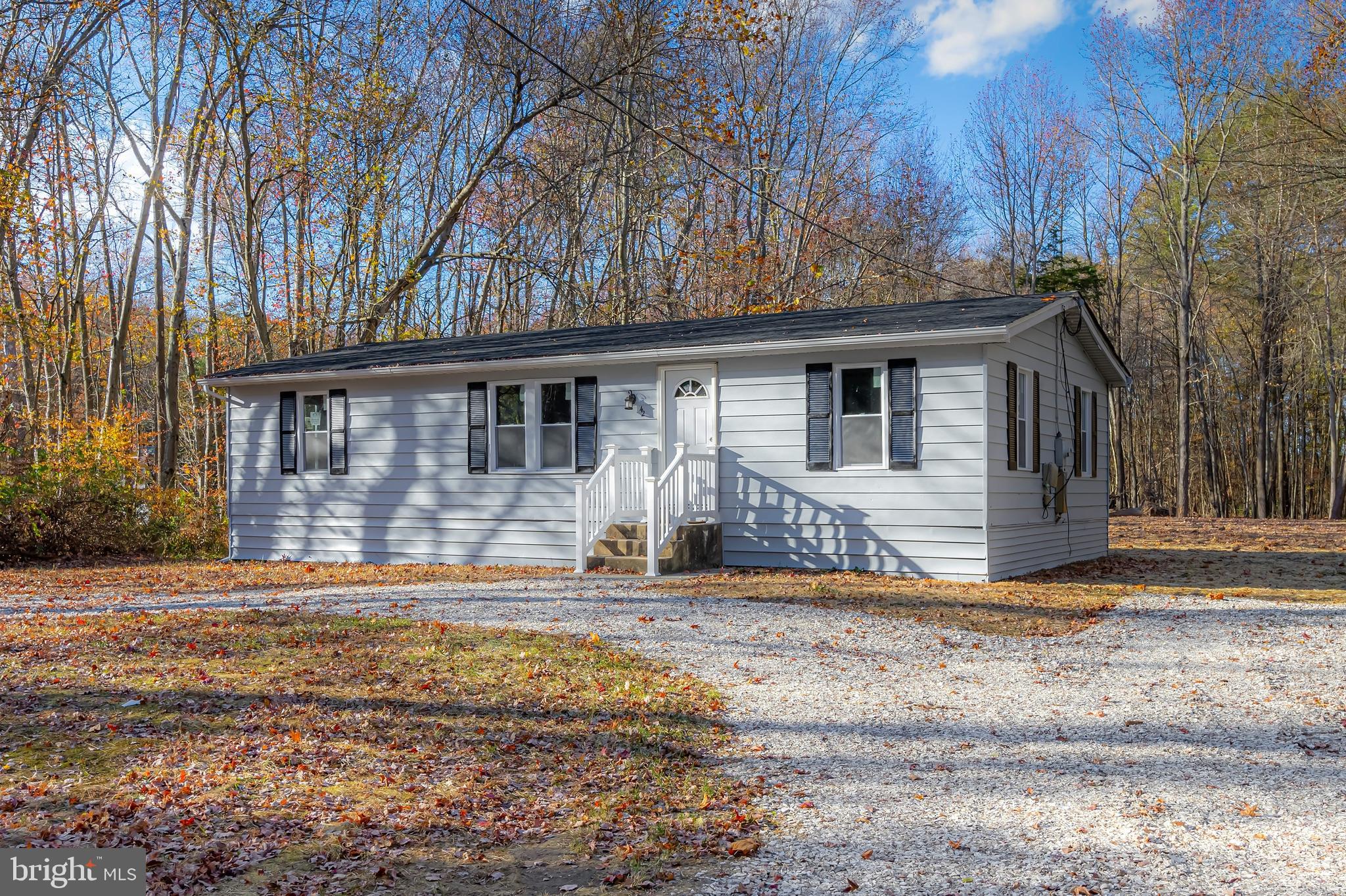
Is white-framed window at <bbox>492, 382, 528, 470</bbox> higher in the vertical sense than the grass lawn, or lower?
higher

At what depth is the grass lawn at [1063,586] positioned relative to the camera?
982 centimetres

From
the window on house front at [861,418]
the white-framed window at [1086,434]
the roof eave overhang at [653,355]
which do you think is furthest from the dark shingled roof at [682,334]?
the white-framed window at [1086,434]

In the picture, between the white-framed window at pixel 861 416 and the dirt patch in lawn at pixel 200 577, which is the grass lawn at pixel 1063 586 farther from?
the dirt patch in lawn at pixel 200 577

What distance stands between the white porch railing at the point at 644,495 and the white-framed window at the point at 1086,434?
611 centimetres

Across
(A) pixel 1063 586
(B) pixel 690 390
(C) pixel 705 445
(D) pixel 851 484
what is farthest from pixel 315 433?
(A) pixel 1063 586

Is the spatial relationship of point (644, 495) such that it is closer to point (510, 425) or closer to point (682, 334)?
point (682, 334)

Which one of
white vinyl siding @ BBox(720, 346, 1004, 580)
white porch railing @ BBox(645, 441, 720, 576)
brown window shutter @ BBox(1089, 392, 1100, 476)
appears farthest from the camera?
brown window shutter @ BBox(1089, 392, 1100, 476)

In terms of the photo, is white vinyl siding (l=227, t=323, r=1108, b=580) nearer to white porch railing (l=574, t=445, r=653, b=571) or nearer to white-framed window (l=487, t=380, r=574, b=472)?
white-framed window (l=487, t=380, r=574, b=472)

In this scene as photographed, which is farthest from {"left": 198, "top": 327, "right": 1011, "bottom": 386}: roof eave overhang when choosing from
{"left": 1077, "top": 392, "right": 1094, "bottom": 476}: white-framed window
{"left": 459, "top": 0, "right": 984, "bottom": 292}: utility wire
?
{"left": 1077, "top": 392, "right": 1094, "bottom": 476}: white-framed window

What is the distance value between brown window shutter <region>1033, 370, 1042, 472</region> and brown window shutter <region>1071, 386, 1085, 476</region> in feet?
5.66

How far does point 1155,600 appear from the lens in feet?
35.3

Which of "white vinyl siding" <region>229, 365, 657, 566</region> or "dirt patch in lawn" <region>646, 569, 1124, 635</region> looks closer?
"dirt patch in lawn" <region>646, 569, 1124, 635</region>

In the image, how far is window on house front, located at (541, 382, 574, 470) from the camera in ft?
48.0

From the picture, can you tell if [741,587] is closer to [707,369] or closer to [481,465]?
[707,369]
